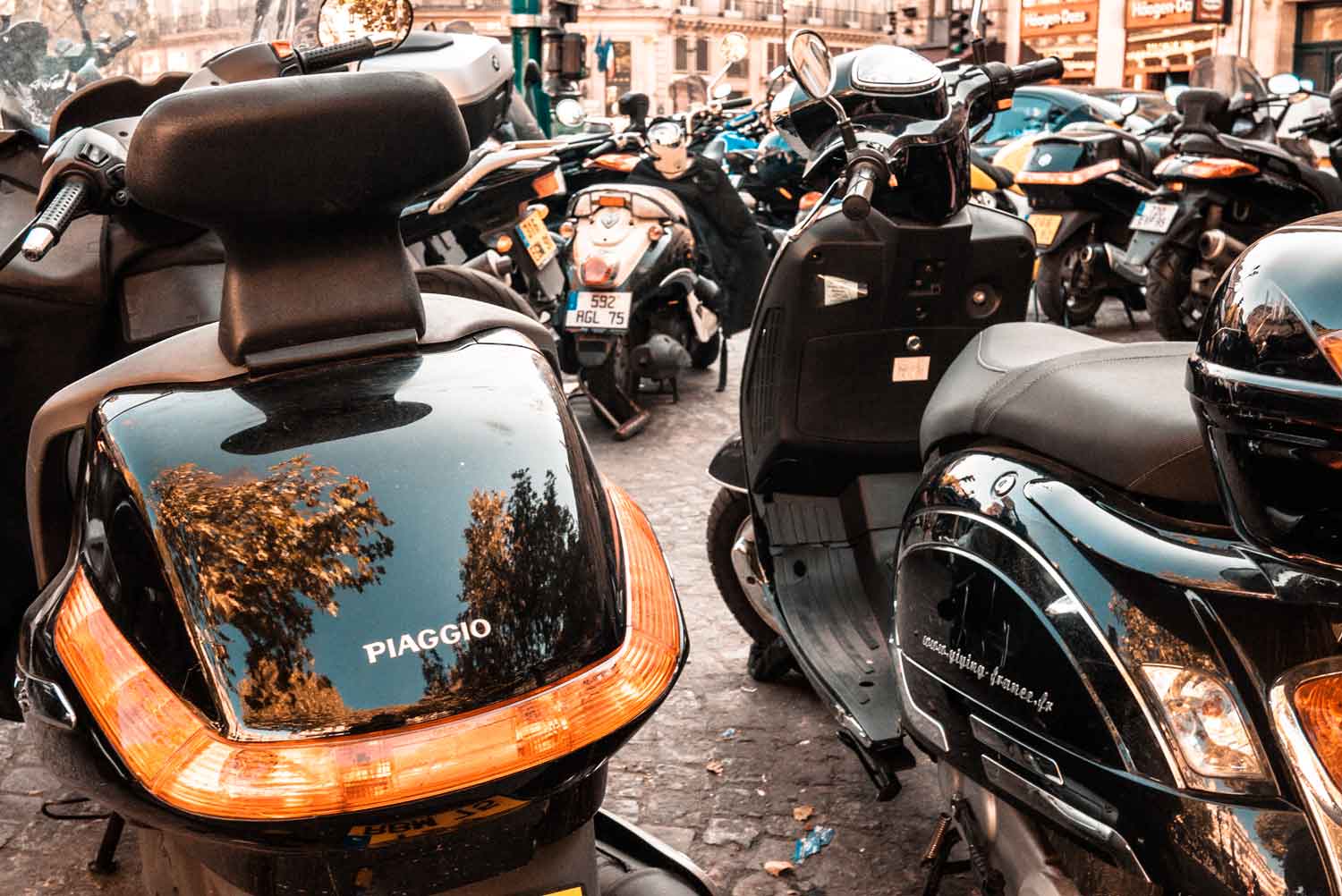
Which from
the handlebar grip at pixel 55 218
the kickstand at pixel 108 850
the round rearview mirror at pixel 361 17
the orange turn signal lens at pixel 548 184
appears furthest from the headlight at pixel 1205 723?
the orange turn signal lens at pixel 548 184

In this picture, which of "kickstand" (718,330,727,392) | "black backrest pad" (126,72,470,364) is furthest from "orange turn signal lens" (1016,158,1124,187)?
"black backrest pad" (126,72,470,364)

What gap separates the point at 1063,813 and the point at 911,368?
1549mm

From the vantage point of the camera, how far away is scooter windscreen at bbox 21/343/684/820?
1.43m

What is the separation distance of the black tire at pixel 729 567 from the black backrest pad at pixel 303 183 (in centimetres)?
180

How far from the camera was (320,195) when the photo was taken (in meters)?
1.75

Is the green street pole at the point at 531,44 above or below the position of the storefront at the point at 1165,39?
above

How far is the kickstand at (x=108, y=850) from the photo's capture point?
104 inches

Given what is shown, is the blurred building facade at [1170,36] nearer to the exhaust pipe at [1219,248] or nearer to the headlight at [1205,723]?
the exhaust pipe at [1219,248]

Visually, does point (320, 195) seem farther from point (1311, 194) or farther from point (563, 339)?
point (1311, 194)

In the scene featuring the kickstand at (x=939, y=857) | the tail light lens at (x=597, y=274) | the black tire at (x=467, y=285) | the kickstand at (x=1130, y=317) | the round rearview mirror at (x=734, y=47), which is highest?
the round rearview mirror at (x=734, y=47)

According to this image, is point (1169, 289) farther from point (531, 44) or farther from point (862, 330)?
point (531, 44)

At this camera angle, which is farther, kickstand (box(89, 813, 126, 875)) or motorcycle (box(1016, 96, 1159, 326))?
motorcycle (box(1016, 96, 1159, 326))

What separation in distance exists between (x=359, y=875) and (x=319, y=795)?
0.50 ft

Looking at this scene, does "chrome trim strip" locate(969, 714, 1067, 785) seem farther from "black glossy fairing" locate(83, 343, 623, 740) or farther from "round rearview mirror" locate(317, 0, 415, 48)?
"round rearview mirror" locate(317, 0, 415, 48)
